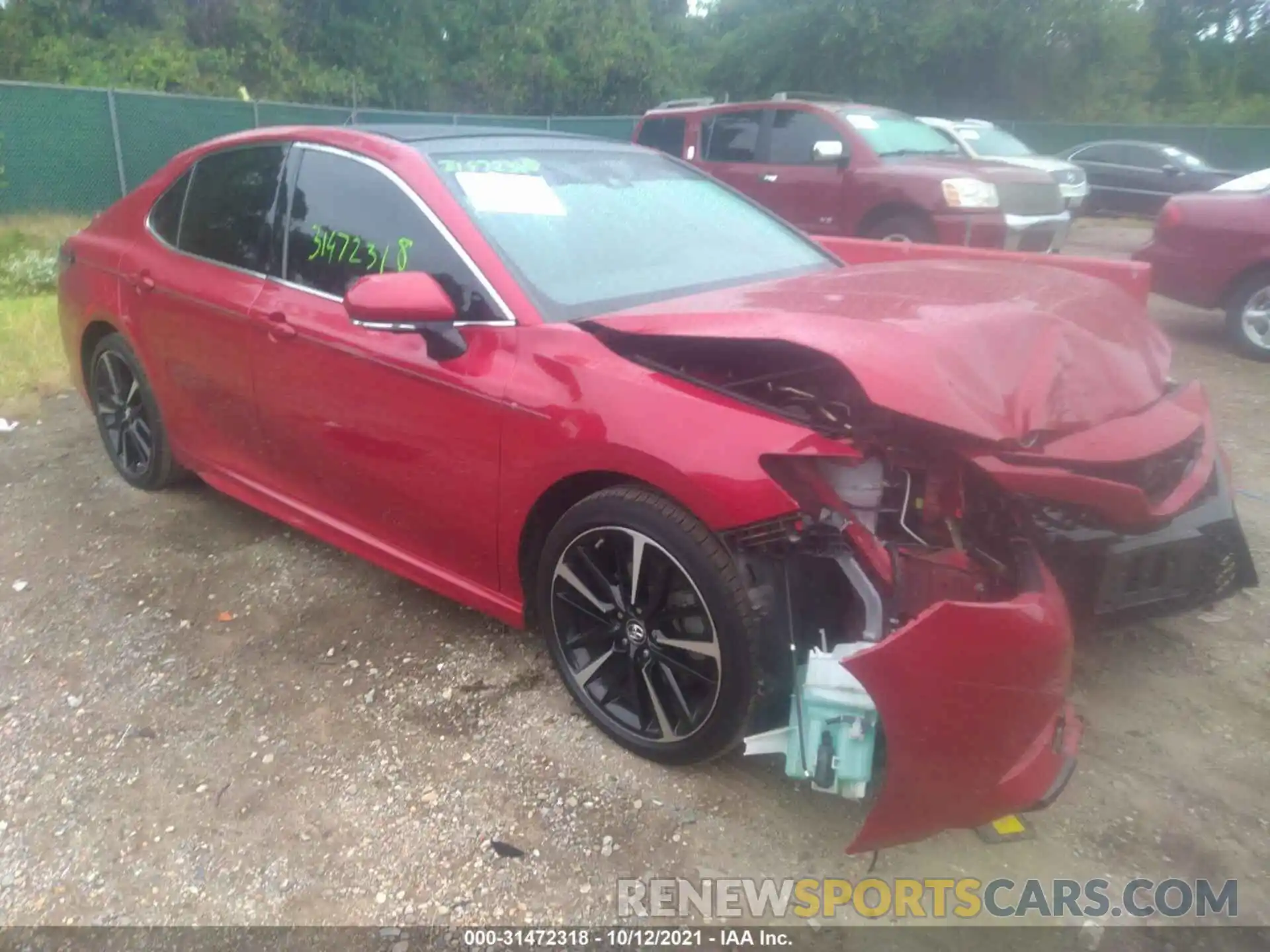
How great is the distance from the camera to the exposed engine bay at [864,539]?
229 cm

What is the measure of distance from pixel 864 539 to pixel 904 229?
6.70 meters

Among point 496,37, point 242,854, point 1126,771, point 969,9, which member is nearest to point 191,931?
point 242,854

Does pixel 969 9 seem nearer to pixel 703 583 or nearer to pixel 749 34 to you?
pixel 749 34

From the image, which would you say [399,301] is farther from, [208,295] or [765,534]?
[208,295]

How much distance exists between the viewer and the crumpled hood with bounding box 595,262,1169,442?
220 cm

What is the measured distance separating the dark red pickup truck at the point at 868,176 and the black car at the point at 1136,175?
27.8ft

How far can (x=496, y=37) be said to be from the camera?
2492 centimetres

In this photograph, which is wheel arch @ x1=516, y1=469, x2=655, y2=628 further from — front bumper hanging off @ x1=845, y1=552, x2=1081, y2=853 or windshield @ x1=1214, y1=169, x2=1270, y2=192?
windshield @ x1=1214, y1=169, x2=1270, y2=192

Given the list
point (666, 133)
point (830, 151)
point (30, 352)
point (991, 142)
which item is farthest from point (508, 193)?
point (991, 142)

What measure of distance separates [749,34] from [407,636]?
2789 cm

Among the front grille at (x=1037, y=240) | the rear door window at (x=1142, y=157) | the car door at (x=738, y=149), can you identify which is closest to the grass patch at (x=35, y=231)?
the car door at (x=738, y=149)

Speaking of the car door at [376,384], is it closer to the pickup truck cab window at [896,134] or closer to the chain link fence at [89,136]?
the pickup truck cab window at [896,134]

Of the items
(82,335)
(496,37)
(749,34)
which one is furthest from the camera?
(749,34)

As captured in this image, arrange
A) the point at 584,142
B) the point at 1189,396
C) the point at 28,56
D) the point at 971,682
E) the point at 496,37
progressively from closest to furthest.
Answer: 1. the point at 971,682
2. the point at 1189,396
3. the point at 584,142
4. the point at 28,56
5. the point at 496,37
